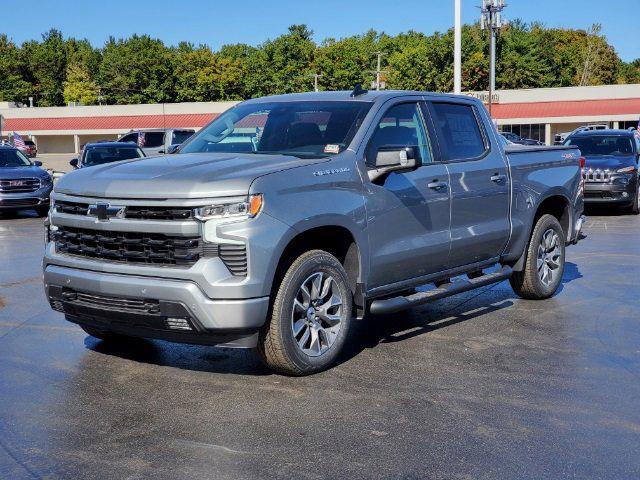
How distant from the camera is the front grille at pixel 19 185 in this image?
1933cm

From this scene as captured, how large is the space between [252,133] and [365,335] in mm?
1940

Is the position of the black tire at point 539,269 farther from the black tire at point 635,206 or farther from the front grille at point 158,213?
the black tire at point 635,206

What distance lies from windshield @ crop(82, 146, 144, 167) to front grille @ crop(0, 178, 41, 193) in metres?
2.48

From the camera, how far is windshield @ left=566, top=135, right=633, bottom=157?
18703 millimetres

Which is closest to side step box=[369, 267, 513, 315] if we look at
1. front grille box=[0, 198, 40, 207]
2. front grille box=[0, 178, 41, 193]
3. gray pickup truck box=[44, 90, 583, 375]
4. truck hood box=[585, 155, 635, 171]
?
gray pickup truck box=[44, 90, 583, 375]

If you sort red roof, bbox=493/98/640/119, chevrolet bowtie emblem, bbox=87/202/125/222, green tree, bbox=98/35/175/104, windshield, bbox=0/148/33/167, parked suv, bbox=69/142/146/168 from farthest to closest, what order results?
1. green tree, bbox=98/35/175/104
2. red roof, bbox=493/98/640/119
3. parked suv, bbox=69/142/146/168
4. windshield, bbox=0/148/33/167
5. chevrolet bowtie emblem, bbox=87/202/125/222

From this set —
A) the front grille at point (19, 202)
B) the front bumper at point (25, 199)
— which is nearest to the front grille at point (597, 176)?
the front bumper at point (25, 199)

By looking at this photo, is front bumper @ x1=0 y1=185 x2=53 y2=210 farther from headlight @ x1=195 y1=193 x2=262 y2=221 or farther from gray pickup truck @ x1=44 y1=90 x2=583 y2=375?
headlight @ x1=195 y1=193 x2=262 y2=221

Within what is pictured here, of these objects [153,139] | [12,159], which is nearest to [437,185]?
[12,159]

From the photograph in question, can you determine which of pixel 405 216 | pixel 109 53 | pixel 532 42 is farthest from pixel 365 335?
pixel 109 53

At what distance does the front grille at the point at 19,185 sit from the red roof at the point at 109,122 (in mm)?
58143

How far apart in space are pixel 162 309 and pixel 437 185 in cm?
265

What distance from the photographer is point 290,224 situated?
18.5ft

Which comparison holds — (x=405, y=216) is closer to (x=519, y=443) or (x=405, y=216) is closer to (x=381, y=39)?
(x=519, y=443)
